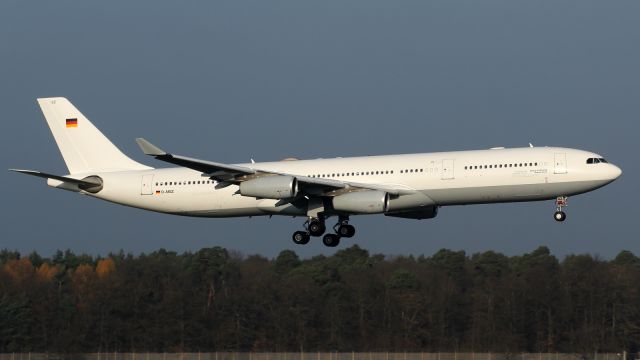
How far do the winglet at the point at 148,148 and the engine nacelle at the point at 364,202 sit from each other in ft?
33.0

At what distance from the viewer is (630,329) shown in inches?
3620

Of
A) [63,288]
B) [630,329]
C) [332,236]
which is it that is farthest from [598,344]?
[63,288]

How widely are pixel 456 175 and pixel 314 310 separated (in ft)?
128

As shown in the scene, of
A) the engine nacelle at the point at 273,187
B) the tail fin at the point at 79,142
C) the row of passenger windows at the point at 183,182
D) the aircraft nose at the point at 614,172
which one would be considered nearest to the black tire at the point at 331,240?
the engine nacelle at the point at 273,187

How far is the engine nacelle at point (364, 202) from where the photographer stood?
61.3 meters

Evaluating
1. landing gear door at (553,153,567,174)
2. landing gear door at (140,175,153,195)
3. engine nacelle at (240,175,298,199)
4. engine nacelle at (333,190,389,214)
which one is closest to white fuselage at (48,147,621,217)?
landing gear door at (553,153,567,174)

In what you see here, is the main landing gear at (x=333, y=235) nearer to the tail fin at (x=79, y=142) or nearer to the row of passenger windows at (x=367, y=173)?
the row of passenger windows at (x=367, y=173)

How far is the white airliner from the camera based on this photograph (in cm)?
6094

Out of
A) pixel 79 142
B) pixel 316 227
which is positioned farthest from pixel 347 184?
pixel 79 142

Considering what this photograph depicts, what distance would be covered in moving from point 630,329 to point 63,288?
46836 millimetres

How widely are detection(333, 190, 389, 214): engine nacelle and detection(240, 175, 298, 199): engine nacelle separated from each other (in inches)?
104

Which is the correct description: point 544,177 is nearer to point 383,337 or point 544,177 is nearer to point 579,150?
point 579,150

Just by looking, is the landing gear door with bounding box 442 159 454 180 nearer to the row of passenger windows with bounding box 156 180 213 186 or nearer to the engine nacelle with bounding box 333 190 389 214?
the engine nacelle with bounding box 333 190 389 214

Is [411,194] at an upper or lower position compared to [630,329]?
upper
